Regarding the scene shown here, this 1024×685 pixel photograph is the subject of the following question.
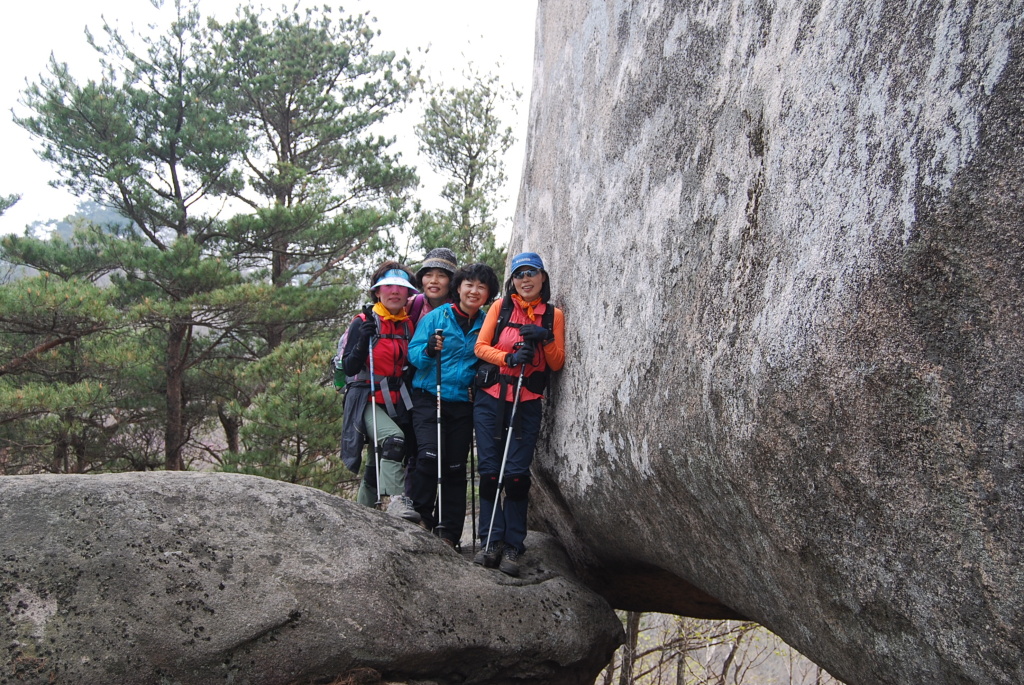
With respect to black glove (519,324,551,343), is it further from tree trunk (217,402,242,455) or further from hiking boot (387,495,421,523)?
tree trunk (217,402,242,455)

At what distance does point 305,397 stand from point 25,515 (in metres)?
7.58

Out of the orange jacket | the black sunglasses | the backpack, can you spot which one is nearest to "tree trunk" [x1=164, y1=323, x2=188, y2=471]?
the backpack

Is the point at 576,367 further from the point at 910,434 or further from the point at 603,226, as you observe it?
the point at 910,434

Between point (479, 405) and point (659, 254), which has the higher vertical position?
point (659, 254)

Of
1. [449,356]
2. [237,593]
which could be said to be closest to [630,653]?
[449,356]

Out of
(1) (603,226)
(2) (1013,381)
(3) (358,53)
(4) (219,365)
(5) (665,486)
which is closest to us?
(2) (1013,381)

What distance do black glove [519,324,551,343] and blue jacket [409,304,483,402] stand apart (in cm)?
64

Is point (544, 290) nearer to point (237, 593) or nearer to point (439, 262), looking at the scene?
point (439, 262)

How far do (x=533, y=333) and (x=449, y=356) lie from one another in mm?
789

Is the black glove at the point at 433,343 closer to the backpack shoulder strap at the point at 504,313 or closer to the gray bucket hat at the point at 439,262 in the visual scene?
the backpack shoulder strap at the point at 504,313

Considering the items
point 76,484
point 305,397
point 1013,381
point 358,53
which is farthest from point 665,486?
point 358,53

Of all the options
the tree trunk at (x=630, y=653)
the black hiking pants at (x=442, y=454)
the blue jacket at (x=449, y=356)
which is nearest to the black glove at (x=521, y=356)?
the blue jacket at (x=449, y=356)

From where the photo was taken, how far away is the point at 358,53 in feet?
61.8

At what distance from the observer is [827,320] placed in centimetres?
310
